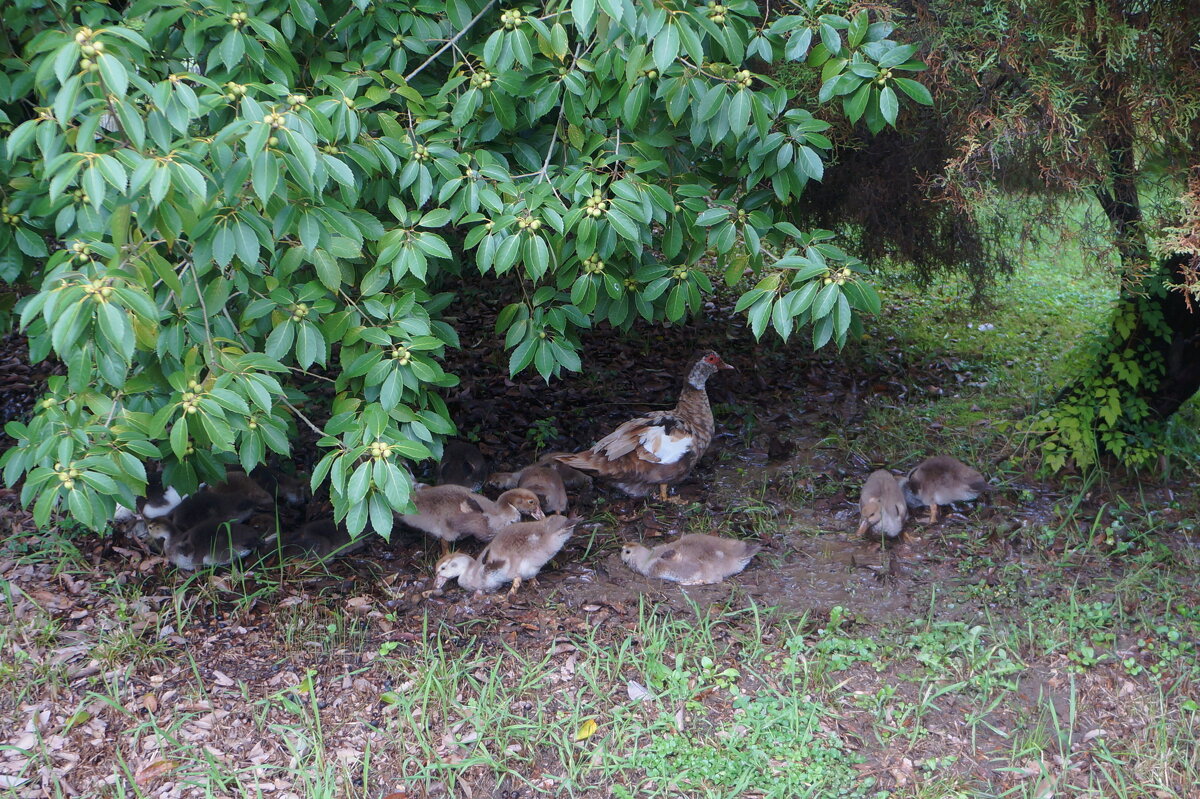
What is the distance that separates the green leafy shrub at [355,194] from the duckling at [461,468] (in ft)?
5.07

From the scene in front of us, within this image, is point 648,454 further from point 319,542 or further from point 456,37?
point 456,37

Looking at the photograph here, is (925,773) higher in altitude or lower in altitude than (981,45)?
lower

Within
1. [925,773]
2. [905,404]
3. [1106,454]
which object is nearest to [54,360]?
[905,404]

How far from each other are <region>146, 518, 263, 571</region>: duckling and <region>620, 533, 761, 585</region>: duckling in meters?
2.01

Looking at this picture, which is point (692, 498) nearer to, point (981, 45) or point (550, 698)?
point (550, 698)

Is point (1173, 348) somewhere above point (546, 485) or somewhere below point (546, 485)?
above

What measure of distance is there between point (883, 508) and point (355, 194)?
10.1ft

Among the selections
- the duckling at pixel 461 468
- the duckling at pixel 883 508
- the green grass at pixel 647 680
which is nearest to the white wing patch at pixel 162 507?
the green grass at pixel 647 680

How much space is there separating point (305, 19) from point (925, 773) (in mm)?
3636

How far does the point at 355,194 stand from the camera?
3.44 metres

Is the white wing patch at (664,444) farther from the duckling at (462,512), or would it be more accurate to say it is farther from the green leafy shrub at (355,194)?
the green leafy shrub at (355,194)

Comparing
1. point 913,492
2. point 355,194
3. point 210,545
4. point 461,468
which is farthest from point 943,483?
point 210,545

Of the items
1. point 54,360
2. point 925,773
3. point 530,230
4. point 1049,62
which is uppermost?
point 1049,62

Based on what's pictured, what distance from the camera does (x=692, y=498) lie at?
220 inches
